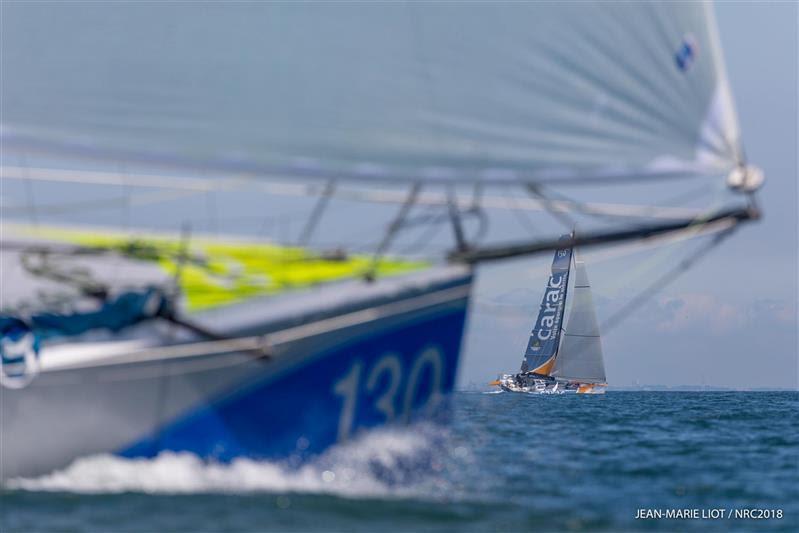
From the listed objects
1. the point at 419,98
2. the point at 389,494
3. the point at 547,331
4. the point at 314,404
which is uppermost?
the point at 419,98

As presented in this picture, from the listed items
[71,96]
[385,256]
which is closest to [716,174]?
[385,256]

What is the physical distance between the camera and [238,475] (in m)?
10.8

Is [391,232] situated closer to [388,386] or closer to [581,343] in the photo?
[388,386]

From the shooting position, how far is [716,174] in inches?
427

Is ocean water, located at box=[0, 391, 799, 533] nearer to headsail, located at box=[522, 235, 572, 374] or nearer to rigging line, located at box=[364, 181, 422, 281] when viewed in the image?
rigging line, located at box=[364, 181, 422, 281]

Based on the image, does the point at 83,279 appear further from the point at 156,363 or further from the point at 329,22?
the point at 329,22

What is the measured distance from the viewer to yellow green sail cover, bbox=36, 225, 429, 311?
36.8ft

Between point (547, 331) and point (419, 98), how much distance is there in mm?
32680

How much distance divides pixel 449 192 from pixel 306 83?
1.57m

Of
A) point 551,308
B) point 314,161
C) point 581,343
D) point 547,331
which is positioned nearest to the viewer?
point 314,161

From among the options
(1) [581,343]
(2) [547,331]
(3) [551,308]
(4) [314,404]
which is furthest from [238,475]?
(2) [547,331]

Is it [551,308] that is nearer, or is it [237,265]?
[237,265]

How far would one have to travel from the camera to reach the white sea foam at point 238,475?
1078 centimetres

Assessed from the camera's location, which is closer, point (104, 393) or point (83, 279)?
point (104, 393)
